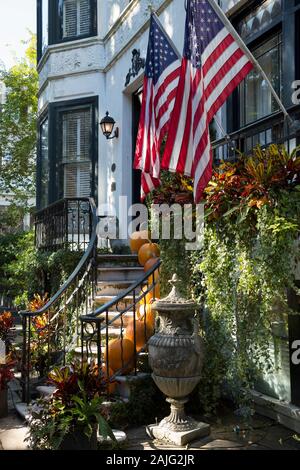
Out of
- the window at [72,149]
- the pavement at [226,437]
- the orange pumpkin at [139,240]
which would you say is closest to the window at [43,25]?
the window at [72,149]

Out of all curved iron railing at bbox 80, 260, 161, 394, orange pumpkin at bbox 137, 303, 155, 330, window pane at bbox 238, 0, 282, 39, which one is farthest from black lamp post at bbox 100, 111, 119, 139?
orange pumpkin at bbox 137, 303, 155, 330

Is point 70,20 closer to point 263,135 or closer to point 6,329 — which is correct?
point 263,135

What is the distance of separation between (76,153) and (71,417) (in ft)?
27.0

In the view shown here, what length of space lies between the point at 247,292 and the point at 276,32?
3.60m

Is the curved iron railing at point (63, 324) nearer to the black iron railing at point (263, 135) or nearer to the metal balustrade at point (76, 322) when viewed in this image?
the metal balustrade at point (76, 322)

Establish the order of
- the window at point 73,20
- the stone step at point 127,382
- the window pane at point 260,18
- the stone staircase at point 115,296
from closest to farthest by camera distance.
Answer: the stone step at point 127,382 → the stone staircase at point 115,296 → the window pane at point 260,18 → the window at point 73,20

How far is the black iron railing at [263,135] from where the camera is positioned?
5160 millimetres

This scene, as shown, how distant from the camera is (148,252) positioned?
7473mm

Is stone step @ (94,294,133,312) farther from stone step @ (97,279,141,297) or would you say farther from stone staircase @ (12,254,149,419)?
stone step @ (97,279,141,297)

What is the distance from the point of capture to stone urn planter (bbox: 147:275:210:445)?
4598mm

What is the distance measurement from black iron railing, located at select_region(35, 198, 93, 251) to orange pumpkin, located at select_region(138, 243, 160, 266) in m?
1.52

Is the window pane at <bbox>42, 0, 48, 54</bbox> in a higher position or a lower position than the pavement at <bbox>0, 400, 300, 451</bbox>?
higher

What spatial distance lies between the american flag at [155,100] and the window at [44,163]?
656 cm
